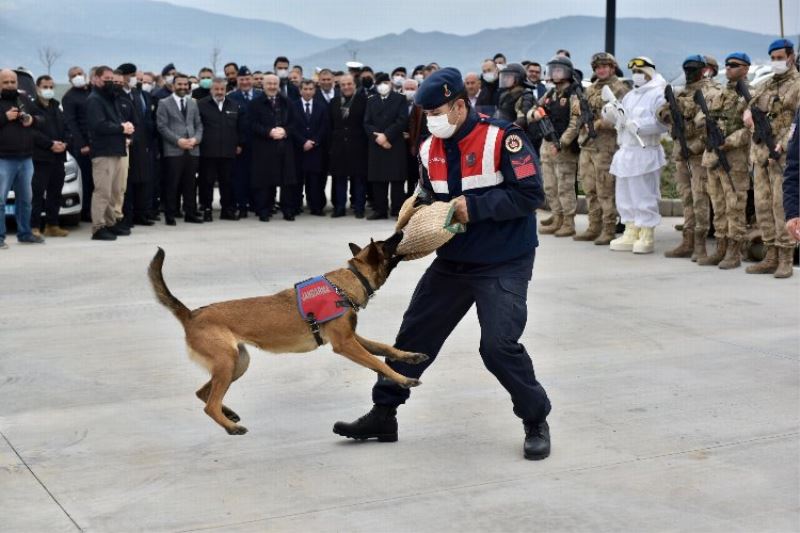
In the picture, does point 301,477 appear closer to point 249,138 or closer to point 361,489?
point 361,489

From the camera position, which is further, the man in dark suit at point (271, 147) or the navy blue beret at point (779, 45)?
the man in dark suit at point (271, 147)

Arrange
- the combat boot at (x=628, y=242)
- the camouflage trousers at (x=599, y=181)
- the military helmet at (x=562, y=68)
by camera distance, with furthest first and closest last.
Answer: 1. the military helmet at (x=562, y=68)
2. the camouflage trousers at (x=599, y=181)
3. the combat boot at (x=628, y=242)

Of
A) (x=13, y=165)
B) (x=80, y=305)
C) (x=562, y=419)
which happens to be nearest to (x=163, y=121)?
(x=13, y=165)

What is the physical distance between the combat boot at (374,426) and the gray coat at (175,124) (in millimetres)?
9821

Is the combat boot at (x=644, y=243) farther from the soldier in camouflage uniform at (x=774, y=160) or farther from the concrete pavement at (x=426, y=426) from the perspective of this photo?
the concrete pavement at (x=426, y=426)

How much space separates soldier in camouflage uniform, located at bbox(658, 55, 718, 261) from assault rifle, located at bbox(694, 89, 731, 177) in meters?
0.08

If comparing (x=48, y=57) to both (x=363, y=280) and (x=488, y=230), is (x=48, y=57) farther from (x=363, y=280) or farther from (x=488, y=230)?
(x=488, y=230)

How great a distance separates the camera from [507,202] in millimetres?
5359

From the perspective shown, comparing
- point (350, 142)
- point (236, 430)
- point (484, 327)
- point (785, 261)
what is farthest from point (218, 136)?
point (484, 327)

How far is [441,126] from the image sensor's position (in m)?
5.42

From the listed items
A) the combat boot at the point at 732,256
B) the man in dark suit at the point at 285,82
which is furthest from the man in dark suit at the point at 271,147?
the combat boot at the point at 732,256

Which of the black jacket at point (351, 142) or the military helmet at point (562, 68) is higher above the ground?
the military helmet at point (562, 68)

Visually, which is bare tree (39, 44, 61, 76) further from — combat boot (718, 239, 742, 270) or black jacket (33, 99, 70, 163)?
combat boot (718, 239, 742, 270)

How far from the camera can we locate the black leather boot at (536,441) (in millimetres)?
5562
